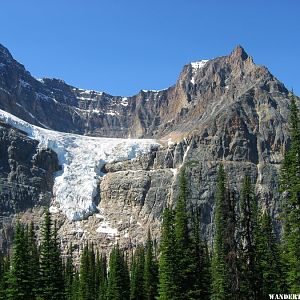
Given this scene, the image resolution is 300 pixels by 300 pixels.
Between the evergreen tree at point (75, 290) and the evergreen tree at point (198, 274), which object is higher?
the evergreen tree at point (198, 274)

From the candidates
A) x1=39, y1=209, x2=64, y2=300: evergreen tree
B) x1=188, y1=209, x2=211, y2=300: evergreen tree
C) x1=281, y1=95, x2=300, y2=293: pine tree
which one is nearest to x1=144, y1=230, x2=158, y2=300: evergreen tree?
x1=188, y1=209, x2=211, y2=300: evergreen tree

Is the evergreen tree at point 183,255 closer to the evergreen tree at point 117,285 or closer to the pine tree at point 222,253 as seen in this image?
the pine tree at point 222,253

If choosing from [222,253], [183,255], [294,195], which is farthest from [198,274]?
[294,195]

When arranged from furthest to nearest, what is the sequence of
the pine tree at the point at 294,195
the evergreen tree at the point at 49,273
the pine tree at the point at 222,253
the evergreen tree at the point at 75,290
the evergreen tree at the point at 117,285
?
the evergreen tree at the point at 75,290 → the evergreen tree at the point at 117,285 → the evergreen tree at the point at 49,273 → the pine tree at the point at 222,253 → the pine tree at the point at 294,195

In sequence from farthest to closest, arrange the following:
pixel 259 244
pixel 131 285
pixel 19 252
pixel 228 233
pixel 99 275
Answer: pixel 99 275
pixel 131 285
pixel 259 244
pixel 19 252
pixel 228 233

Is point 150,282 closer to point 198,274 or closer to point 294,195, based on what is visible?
point 198,274

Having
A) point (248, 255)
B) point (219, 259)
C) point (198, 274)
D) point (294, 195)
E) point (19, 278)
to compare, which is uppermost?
point (294, 195)

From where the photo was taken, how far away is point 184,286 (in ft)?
176

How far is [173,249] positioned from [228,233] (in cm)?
740

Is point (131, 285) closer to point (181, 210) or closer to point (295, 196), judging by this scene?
point (181, 210)

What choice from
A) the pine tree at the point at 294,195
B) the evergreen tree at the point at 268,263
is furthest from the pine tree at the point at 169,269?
the pine tree at the point at 294,195

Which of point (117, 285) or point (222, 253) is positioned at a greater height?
point (222, 253)

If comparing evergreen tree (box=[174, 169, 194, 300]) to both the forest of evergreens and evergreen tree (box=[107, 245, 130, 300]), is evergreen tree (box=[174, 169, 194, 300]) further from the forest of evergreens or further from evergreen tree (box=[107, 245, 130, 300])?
evergreen tree (box=[107, 245, 130, 300])

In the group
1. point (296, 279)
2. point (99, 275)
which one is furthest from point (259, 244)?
point (99, 275)
